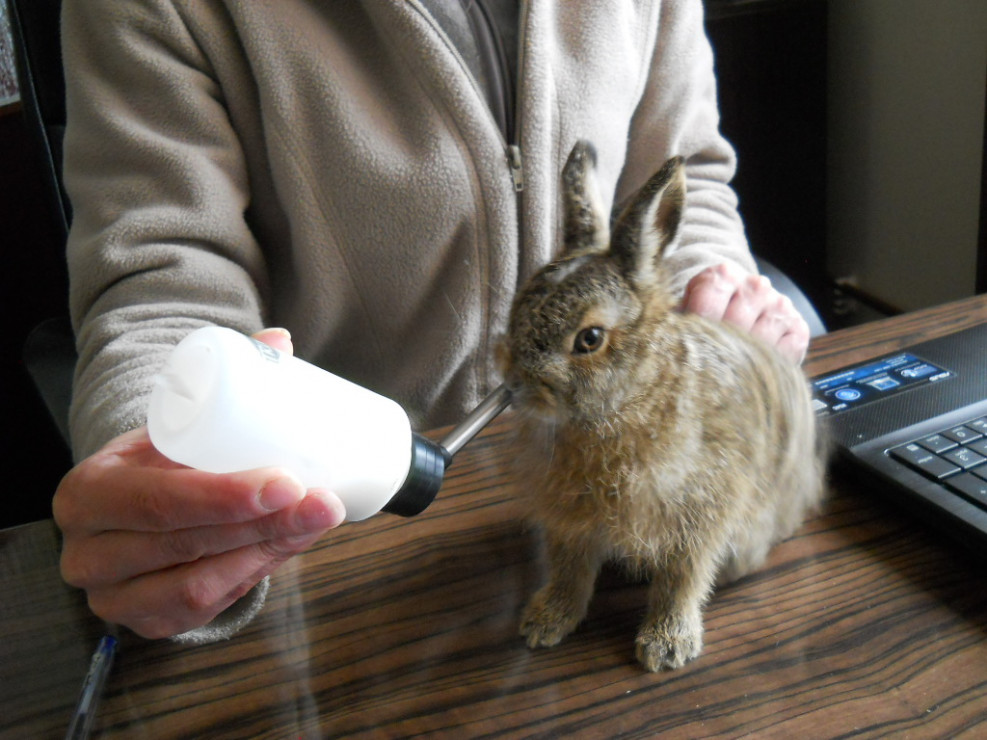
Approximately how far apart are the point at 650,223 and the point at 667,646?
282 mm

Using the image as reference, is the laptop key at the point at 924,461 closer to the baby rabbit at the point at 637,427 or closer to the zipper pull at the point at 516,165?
the baby rabbit at the point at 637,427

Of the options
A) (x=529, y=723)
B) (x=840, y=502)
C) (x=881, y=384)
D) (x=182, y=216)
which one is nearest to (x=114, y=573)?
(x=529, y=723)

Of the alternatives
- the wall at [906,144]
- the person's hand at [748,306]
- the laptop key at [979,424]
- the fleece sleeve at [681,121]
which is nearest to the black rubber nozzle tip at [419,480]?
the person's hand at [748,306]

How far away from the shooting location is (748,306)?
819 mm

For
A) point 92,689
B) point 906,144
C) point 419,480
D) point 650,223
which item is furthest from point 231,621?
point 906,144

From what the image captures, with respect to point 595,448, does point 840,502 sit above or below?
below

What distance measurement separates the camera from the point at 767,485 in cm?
61

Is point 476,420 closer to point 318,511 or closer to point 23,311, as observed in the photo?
point 318,511

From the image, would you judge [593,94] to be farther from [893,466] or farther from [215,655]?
[215,655]

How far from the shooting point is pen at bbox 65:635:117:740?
0.55 meters

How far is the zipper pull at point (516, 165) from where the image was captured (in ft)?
3.07

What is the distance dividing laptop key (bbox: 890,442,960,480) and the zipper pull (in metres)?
0.49

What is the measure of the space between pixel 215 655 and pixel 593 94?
762 mm

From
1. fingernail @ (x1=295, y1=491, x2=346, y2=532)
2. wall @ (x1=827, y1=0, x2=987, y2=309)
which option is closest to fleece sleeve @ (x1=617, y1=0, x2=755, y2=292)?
fingernail @ (x1=295, y1=491, x2=346, y2=532)
